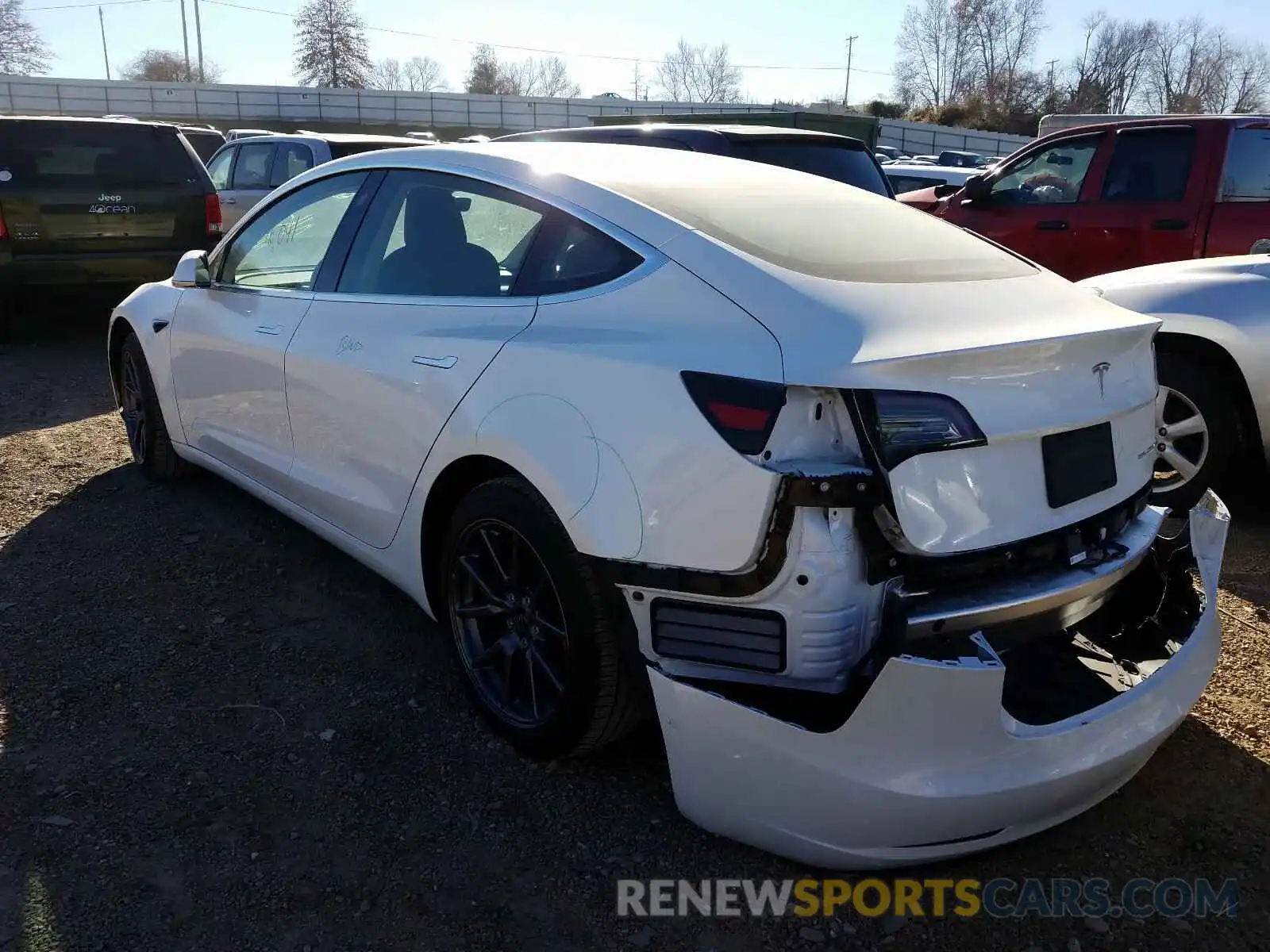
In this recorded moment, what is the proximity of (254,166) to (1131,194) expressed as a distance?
874 centimetres

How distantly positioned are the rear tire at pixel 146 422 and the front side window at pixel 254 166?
6443 mm

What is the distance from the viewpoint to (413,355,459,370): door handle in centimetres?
280

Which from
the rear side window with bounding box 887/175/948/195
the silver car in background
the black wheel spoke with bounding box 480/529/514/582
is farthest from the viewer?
the rear side window with bounding box 887/175/948/195

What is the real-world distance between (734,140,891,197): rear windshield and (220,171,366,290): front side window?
10.3 feet

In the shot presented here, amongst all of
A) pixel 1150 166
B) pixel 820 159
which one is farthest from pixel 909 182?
pixel 820 159

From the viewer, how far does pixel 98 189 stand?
26.2 feet

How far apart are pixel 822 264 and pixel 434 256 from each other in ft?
4.19

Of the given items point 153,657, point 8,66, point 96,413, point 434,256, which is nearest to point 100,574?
point 153,657

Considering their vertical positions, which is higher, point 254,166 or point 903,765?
point 254,166

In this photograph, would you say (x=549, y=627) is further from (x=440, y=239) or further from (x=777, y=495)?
(x=440, y=239)

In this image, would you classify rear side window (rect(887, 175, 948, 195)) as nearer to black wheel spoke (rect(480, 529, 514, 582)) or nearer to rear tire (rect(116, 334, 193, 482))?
rear tire (rect(116, 334, 193, 482))

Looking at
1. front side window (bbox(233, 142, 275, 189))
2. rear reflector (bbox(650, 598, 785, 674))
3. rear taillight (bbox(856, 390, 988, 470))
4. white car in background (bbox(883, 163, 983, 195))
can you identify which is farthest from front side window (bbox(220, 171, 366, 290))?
white car in background (bbox(883, 163, 983, 195))

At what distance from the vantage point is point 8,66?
62156mm

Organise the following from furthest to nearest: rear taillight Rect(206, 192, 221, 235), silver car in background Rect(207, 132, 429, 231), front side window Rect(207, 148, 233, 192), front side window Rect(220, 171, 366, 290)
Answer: front side window Rect(207, 148, 233, 192), silver car in background Rect(207, 132, 429, 231), rear taillight Rect(206, 192, 221, 235), front side window Rect(220, 171, 366, 290)
